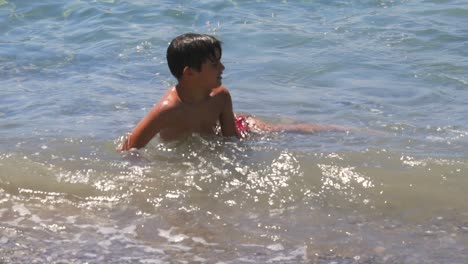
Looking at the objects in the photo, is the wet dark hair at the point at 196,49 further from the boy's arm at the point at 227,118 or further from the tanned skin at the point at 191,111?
the boy's arm at the point at 227,118

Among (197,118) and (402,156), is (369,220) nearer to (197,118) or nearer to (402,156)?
(402,156)

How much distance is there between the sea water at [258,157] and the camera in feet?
12.4

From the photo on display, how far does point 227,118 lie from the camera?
5340 mm

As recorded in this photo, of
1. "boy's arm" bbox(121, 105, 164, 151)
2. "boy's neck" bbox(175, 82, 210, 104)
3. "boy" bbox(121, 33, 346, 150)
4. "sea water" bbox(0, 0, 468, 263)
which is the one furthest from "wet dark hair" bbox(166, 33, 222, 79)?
"sea water" bbox(0, 0, 468, 263)

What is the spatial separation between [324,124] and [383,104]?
0.83 meters

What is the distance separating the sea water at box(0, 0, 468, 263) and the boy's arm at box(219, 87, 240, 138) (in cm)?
15

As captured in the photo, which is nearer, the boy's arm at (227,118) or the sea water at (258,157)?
the sea water at (258,157)

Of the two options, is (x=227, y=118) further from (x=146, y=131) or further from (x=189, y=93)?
(x=146, y=131)

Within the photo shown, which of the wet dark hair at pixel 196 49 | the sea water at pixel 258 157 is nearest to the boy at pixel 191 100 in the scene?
the wet dark hair at pixel 196 49

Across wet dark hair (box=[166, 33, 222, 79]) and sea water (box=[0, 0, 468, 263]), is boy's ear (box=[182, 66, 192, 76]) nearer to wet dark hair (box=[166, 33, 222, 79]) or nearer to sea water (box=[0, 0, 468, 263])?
wet dark hair (box=[166, 33, 222, 79])

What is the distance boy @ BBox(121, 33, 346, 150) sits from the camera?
199 inches

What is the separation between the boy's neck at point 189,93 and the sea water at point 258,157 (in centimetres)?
27

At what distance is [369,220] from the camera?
3982 mm

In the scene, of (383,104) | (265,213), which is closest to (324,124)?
(383,104)
